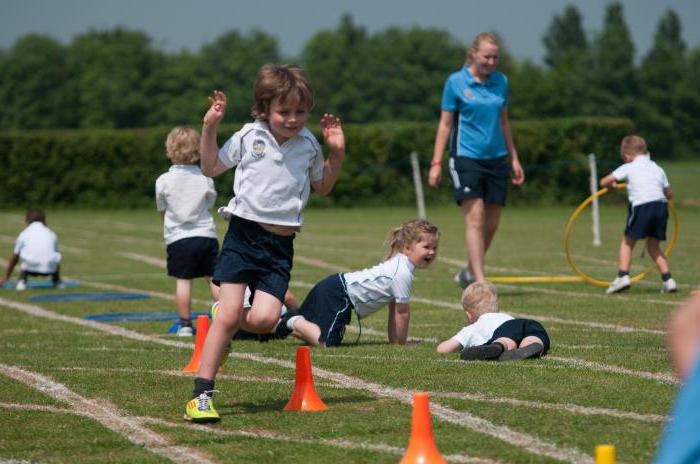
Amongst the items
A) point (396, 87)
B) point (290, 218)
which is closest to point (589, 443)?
point (290, 218)

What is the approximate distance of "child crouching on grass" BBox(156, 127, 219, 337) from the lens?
10789 mm

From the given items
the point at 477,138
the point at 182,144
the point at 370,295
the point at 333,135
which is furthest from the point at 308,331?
the point at 477,138

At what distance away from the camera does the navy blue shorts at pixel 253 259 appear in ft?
21.5

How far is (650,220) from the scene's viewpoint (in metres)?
13.3

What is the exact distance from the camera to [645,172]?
530 inches

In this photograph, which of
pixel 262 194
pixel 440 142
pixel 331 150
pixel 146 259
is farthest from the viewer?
pixel 146 259

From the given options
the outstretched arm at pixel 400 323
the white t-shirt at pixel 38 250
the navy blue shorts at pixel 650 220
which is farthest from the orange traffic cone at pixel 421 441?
the white t-shirt at pixel 38 250

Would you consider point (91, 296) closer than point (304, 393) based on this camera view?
No

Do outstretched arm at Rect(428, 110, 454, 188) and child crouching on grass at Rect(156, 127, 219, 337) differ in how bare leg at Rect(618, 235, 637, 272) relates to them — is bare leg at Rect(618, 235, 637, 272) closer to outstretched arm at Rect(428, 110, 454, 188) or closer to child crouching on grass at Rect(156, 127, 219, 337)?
outstretched arm at Rect(428, 110, 454, 188)

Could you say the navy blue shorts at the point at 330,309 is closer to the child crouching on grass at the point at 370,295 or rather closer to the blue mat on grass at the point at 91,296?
the child crouching on grass at the point at 370,295

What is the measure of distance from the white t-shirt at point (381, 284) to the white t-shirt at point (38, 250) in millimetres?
7586

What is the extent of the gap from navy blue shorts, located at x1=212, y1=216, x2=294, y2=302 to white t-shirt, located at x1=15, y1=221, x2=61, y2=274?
32.0 ft

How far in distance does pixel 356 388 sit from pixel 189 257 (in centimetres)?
406

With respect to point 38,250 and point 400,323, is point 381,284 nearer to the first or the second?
point 400,323
